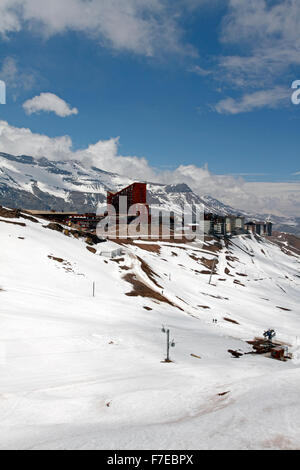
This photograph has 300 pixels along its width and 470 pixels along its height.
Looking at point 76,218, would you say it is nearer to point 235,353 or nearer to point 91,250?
point 91,250

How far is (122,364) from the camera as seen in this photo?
25844 mm

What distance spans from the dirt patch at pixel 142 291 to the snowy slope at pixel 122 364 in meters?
0.53

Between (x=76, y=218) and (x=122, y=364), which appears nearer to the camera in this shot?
(x=122, y=364)

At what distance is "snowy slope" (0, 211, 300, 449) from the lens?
32.2 ft

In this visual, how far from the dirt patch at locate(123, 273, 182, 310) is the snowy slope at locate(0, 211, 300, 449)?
1.73ft

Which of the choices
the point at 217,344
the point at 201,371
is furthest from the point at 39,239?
the point at 201,371

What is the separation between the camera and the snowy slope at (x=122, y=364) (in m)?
9.80

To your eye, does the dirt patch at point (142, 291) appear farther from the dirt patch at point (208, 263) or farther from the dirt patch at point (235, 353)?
the dirt patch at point (208, 263)

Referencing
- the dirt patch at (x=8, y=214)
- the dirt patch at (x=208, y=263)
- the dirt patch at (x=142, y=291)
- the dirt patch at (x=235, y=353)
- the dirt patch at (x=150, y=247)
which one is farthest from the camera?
the dirt patch at (x=208, y=263)

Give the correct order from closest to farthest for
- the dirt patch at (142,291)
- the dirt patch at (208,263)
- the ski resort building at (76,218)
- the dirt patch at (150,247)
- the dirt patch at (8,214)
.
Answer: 1. the dirt patch at (142,291)
2. the dirt patch at (8,214)
3. the dirt patch at (150,247)
4. the dirt patch at (208,263)
5. the ski resort building at (76,218)

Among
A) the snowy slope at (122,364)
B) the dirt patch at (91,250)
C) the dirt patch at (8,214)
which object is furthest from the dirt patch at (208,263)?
the dirt patch at (8,214)

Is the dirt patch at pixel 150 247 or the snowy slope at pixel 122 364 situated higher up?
the dirt patch at pixel 150 247

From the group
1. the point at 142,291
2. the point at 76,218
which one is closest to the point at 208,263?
the point at 142,291

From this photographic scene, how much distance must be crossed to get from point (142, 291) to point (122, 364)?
37.5 metres
